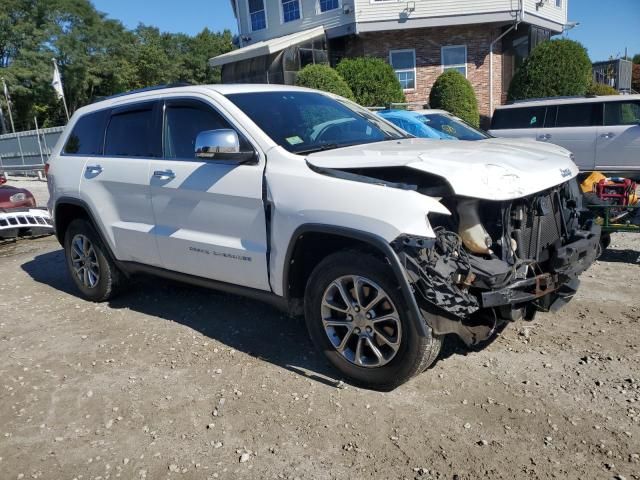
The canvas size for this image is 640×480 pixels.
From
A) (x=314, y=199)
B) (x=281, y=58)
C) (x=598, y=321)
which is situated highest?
(x=281, y=58)

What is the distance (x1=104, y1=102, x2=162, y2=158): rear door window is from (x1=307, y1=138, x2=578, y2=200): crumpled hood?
169cm

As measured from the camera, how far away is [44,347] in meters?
4.75

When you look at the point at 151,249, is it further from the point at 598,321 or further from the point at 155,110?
the point at 598,321

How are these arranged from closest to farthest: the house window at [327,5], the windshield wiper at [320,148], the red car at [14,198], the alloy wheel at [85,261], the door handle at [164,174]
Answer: the windshield wiper at [320,148]
the door handle at [164,174]
the alloy wheel at [85,261]
the red car at [14,198]
the house window at [327,5]

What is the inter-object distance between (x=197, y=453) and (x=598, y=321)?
3.20 meters

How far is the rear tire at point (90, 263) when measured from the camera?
5.48 meters

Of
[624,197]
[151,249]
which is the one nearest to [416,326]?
[151,249]

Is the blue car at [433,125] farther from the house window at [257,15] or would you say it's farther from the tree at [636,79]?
the tree at [636,79]

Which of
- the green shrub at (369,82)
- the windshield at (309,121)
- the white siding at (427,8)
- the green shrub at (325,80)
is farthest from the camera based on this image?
the white siding at (427,8)

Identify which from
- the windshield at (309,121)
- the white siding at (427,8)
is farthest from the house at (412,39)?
the windshield at (309,121)

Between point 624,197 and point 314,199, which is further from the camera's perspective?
point 624,197

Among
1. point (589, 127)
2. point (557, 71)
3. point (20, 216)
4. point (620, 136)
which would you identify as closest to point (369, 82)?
point (557, 71)

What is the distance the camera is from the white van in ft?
36.3

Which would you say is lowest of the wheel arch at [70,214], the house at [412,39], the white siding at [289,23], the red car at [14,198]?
the red car at [14,198]
